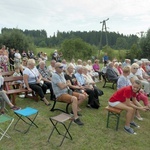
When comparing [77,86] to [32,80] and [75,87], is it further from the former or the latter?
[32,80]

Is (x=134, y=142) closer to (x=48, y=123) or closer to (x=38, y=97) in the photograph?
(x=48, y=123)

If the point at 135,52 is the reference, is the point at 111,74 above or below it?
below

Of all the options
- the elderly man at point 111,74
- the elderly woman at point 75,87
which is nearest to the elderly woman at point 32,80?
the elderly woman at point 75,87

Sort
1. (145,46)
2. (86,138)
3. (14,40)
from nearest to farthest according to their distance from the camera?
(86,138) < (145,46) < (14,40)

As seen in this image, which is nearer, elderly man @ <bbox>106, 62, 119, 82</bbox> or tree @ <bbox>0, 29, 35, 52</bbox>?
elderly man @ <bbox>106, 62, 119, 82</bbox>

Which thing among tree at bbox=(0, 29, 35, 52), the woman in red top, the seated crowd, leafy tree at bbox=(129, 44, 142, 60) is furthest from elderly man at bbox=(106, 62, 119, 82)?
tree at bbox=(0, 29, 35, 52)

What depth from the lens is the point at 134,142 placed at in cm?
404

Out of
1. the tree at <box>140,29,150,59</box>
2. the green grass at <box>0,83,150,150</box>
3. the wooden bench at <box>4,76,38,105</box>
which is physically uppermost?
the tree at <box>140,29,150,59</box>

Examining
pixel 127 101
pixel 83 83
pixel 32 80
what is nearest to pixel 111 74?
pixel 83 83

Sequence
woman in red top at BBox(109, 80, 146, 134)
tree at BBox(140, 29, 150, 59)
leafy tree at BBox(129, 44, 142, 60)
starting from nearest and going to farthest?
woman in red top at BBox(109, 80, 146, 134) → tree at BBox(140, 29, 150, 59) → leafy tree at BBox(129, 44, 142, 60)

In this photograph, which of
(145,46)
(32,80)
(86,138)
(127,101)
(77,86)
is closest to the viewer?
(86,138)

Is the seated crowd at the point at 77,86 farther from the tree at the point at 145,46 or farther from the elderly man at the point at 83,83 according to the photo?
the tree at the point at 145,46

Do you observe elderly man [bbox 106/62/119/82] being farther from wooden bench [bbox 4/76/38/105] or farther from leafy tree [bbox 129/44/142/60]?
leafy tree [bbox 129/44/142/60]

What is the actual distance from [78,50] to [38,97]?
93.9ft
